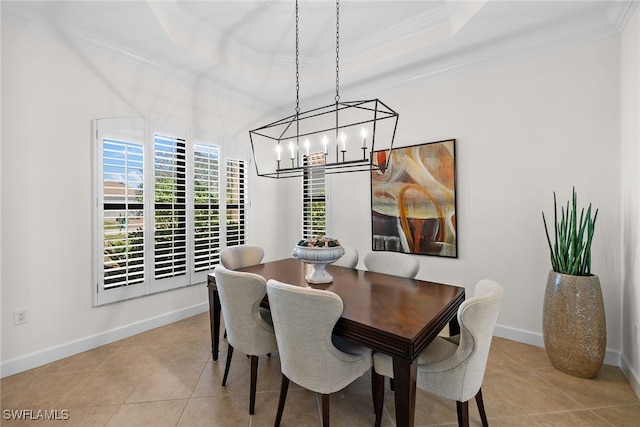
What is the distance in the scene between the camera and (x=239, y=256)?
293 cm

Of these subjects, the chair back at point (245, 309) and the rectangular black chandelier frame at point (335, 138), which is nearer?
the chair back at point (245, 309)

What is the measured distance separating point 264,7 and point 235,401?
3.24 m

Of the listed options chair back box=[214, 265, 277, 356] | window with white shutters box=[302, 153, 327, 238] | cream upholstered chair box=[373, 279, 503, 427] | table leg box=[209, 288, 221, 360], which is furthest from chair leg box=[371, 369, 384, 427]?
window with white shutters box=[302, 153, 327, 238]

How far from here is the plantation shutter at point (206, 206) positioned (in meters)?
3.49

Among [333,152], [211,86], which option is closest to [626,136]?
[333,152]

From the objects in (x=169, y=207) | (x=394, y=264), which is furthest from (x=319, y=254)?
(x=169, y=207)

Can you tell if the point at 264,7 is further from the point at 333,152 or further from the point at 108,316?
the point at 108,316

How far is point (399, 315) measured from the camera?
1548 millimetres

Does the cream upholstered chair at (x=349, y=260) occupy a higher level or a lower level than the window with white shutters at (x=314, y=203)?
lower

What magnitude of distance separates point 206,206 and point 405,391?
3042 millimetres

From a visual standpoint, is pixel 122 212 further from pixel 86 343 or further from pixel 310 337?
pixel 310 337

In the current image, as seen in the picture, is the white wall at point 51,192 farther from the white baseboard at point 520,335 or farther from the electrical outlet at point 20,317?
the white baseboard at point 520,335

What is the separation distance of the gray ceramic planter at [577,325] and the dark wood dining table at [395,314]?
0.93 meters

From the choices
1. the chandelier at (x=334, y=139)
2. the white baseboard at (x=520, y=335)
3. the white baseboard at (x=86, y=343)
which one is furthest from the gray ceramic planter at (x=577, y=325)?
the white baseboard at (x=86, y=343)
